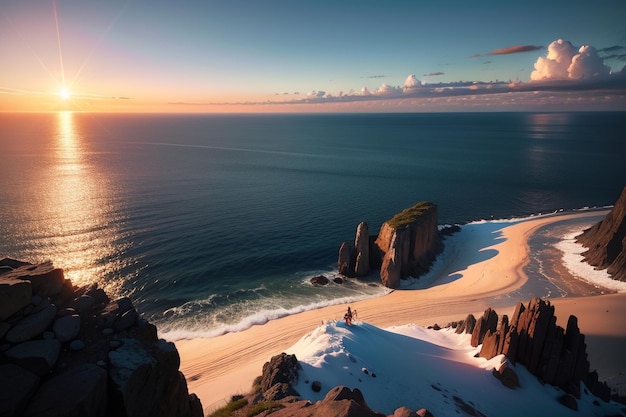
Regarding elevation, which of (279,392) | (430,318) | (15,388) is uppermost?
(15,388)

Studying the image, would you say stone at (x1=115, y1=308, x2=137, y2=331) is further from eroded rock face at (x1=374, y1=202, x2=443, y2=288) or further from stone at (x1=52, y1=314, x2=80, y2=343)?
eroded rock face at (x1=374, y1=202, x2=443, y2=288)

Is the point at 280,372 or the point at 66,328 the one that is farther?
the point at 280,372

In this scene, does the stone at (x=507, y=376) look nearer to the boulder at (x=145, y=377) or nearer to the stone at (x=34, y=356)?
the boulder at (x=145, y=377)

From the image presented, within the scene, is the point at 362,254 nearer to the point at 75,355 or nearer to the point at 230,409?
the point at 230,409

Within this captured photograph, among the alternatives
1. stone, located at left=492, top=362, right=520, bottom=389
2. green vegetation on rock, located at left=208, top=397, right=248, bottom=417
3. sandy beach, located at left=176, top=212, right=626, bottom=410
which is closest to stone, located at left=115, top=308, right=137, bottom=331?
green vegetation on rock, located at left=208, top=397, right=248, bottom=417

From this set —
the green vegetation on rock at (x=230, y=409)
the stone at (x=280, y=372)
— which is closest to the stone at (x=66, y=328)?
the green vegetation on rock at (x=230, y=409)

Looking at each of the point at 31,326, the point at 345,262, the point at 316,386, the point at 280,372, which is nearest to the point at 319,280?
the point at 345,262

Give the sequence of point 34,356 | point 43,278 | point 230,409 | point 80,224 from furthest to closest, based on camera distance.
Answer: point 80,224 → point 230,409 → point 43,278 → point 34,356
